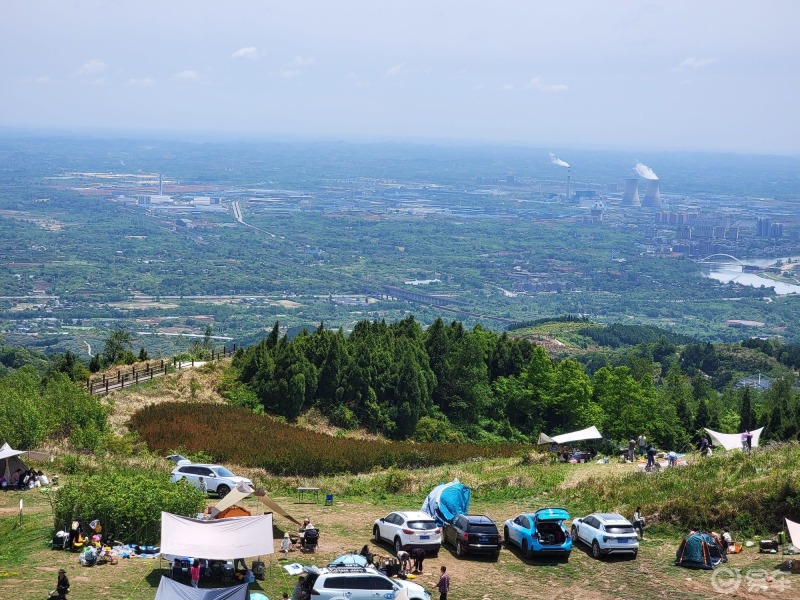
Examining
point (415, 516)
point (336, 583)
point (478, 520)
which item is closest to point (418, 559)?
point (415, 516)

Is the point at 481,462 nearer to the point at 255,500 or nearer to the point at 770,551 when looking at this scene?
the point at 255,500

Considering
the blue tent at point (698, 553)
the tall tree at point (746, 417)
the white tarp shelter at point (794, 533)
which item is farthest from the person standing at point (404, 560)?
the tall tree at point (746, 417)

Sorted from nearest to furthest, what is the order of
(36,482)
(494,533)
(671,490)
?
(494,533), (671,490), (36,482)

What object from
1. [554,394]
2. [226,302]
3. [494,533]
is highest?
[494,533]

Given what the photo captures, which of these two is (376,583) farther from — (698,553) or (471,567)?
(698,553)

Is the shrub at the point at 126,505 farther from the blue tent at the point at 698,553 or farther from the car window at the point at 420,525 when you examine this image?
the blue tent at the point at 698,553

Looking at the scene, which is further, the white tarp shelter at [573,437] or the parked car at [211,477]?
the white tarp shelter at [573,437]

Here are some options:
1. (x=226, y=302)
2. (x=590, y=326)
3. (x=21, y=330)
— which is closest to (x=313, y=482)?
(x=590, y=326)
